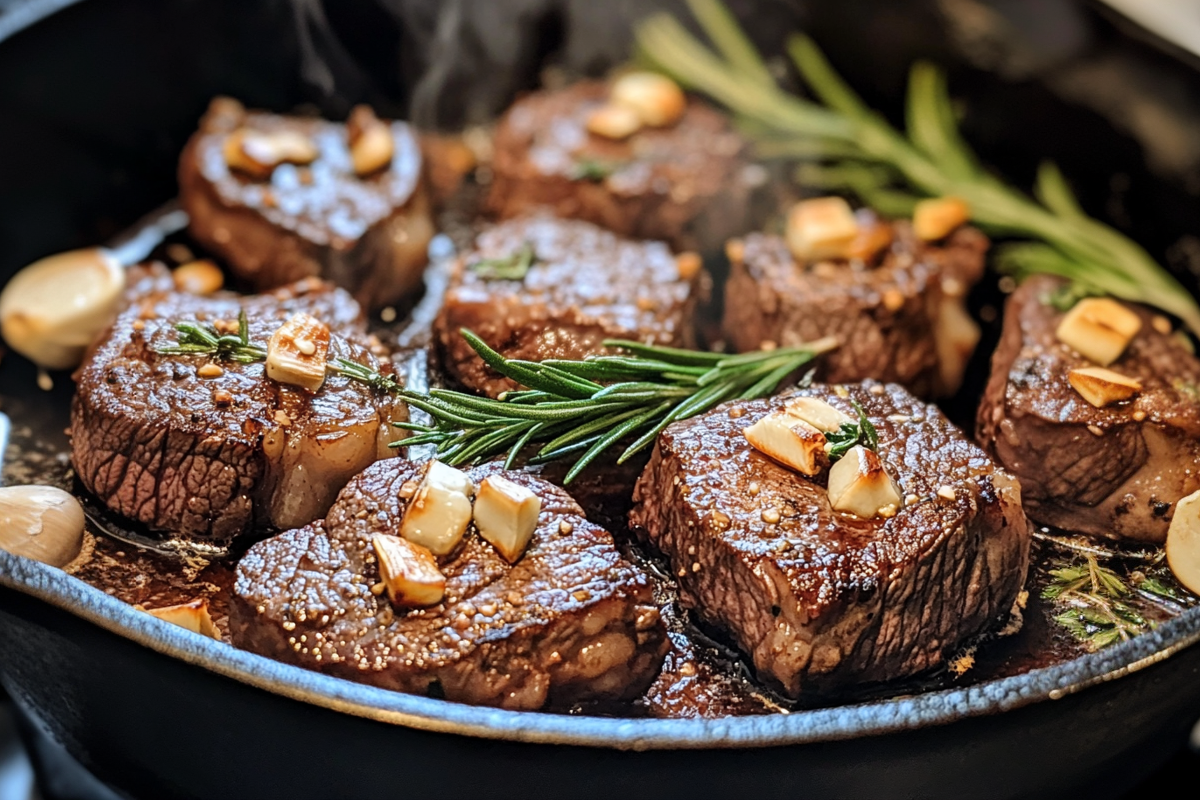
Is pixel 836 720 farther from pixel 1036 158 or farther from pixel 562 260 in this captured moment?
pixel 1036 158

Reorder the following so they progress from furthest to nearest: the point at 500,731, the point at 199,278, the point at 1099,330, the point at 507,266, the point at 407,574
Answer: the point at 199,278 → the point at 507,266 → the point at 1099,330 → the point at 407,574 → the point at 500,731

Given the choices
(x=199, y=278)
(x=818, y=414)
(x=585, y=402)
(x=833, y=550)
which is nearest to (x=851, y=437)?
(x=818, y=414)

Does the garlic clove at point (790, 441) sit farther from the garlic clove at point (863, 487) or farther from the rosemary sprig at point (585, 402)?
the rosemary sprig at point (585, 402)

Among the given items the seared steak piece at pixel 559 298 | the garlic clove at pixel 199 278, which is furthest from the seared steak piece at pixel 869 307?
the garlic clove at pixel 199 278

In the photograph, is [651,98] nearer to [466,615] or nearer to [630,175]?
[630,175]

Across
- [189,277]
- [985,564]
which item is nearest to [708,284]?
[985,564]

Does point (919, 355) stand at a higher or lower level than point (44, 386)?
higher

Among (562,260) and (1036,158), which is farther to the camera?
(1036,158)
